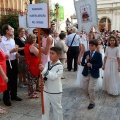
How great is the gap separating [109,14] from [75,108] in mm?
40795

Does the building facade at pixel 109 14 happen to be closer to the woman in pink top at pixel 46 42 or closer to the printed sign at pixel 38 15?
the woman in pink top at pixel 46 42

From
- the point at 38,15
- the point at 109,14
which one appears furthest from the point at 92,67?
the point at 109,14

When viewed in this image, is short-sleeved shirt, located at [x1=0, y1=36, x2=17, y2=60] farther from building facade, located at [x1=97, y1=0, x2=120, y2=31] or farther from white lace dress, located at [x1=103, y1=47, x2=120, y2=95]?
building facade, located at [x1=97, y1=0, x2=120, y2=31]

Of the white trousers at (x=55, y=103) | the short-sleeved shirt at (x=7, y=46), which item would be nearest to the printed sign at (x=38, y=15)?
the white trousers at (x=55, y=103)

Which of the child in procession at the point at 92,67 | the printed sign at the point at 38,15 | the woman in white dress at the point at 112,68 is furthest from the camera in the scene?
the woman in white dress at the point at 112,68

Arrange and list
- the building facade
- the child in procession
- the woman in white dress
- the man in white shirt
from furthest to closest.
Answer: the building facade < the woman in white dress < the man in white shirt < the child in procession

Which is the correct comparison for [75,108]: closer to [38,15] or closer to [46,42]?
[46,42]

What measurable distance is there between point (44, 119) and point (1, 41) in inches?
81.0

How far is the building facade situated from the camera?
1625 inches

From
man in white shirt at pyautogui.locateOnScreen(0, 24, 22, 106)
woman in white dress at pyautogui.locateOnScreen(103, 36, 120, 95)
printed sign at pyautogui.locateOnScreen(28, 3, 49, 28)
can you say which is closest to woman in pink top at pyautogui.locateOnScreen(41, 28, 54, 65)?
man in white shirt at pyautogui.locateOnScreen(0, 24, 22, 106)

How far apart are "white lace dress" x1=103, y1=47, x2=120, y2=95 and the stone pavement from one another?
0.73ft

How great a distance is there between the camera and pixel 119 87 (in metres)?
5.52

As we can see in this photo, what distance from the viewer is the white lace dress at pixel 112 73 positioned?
5.32m

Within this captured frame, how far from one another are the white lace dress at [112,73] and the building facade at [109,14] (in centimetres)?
3680
